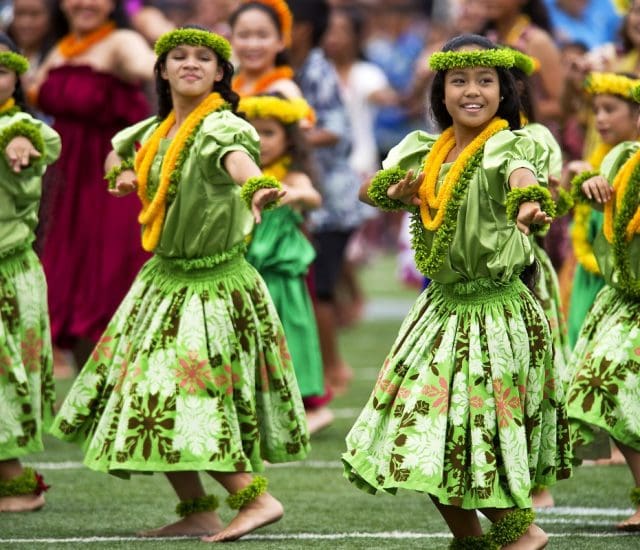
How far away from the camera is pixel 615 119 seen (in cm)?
699

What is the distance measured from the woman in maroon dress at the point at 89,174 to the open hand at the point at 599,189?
9.77ft

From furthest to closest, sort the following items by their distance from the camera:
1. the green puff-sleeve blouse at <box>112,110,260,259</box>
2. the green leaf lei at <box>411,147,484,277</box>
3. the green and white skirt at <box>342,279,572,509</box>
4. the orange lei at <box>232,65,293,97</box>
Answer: the orange lei at <box>232,65,293,97</box> < the green puff-sleeve blouse at <box>112,110,260,259</box> < the green leaf lei at <box>411,147,484,277</box> < the green and white skirt at <box>342,279,572,509</box>

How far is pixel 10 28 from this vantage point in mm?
10008

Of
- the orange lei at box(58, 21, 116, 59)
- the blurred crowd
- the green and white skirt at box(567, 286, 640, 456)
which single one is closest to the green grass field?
the green and white skirt at box(567, 286, 640, 456)

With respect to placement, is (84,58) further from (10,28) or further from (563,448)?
(563,448)

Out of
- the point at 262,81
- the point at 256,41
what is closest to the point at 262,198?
the point at 262,81

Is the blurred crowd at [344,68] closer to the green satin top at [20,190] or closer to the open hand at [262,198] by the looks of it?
the open hand at [262,198]

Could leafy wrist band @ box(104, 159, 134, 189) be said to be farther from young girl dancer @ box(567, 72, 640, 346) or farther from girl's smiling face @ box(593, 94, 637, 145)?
girl's smiling face @ box(593, 94, 637, 145)

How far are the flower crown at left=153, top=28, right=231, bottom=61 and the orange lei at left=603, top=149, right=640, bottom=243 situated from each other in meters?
1.45

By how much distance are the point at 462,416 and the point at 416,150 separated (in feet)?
2.88

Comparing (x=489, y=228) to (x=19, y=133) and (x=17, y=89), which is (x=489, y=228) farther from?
(x=17, y=89)

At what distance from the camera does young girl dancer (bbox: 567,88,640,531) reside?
593cm

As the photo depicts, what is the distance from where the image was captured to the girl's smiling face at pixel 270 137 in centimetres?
761

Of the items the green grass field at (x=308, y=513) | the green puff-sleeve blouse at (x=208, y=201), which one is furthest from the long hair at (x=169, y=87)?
the green grass field at (x=308, y=513)
